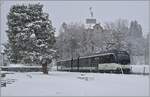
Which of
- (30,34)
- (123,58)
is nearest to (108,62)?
(123,58)

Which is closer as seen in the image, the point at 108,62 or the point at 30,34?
the point at 108,62

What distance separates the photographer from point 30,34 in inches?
1703

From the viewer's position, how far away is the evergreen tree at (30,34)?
4278 centimetres

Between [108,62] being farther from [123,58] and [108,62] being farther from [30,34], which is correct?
[30,34]

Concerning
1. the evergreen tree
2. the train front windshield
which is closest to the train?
the train front windshield

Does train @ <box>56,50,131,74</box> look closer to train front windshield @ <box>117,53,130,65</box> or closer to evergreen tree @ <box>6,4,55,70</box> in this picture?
train front windshield @ <box>117,53,130,65</box>

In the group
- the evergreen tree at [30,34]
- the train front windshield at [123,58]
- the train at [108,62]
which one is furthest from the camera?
the evergreen tree at [30,34]

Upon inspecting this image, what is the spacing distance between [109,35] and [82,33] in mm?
6960

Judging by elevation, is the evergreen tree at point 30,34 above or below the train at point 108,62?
above

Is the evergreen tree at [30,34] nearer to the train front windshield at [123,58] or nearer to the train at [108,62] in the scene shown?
the train at [108,62]

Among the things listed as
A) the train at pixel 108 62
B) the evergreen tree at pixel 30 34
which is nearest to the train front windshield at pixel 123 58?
the train at pixel 108 62

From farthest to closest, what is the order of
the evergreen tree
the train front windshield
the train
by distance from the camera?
the evergreen tree
the train front windshield
the train

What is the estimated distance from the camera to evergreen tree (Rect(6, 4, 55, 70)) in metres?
42.8

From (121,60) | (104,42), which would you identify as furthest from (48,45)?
(104,42)
